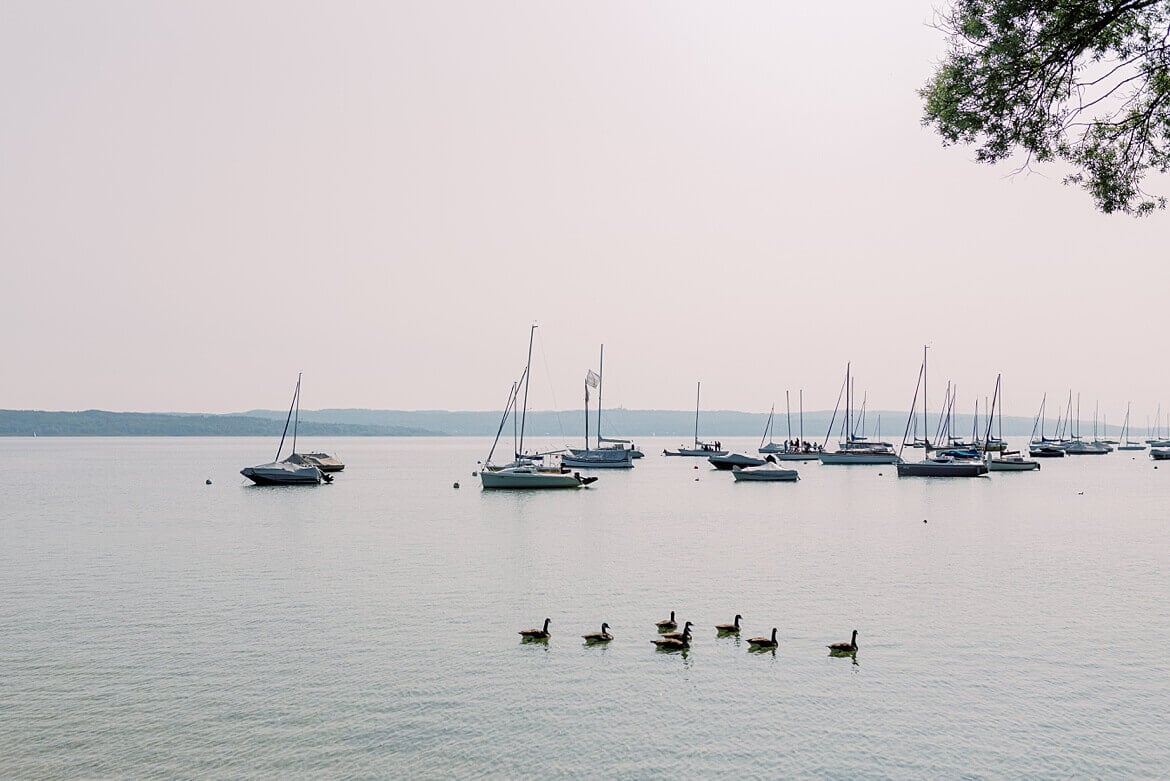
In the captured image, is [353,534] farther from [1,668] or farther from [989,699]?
[989,699]

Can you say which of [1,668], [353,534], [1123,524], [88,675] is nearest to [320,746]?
[88,675]

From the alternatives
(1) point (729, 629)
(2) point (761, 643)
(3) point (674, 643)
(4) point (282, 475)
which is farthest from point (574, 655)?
(4) point (282, 475)

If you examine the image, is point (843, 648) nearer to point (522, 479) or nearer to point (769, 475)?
point (522, 479)

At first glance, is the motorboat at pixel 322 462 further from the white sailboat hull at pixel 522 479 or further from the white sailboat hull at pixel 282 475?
the white sailboat hull at pixel 522 479

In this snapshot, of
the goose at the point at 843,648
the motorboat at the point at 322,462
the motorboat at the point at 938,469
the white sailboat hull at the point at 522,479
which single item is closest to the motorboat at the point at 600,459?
the motorboat at the point at 322,462

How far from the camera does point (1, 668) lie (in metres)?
22.0

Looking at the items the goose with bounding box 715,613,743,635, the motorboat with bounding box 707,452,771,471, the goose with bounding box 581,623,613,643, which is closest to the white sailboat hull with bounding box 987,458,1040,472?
the motorboat with bounding box 707,452,771,471

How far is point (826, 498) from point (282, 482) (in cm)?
5618

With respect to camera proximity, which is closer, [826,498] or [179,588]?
[179,588]

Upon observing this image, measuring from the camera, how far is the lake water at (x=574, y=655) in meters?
16.7

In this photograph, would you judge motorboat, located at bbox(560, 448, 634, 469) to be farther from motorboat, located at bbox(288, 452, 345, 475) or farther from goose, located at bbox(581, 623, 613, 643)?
goose, located at bbox(581, 623, 613, 643)

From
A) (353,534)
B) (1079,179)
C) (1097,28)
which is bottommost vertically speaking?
(353,534)

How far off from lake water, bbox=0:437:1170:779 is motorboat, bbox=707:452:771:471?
8164cm

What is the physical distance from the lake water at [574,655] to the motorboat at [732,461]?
8164 centimetres
